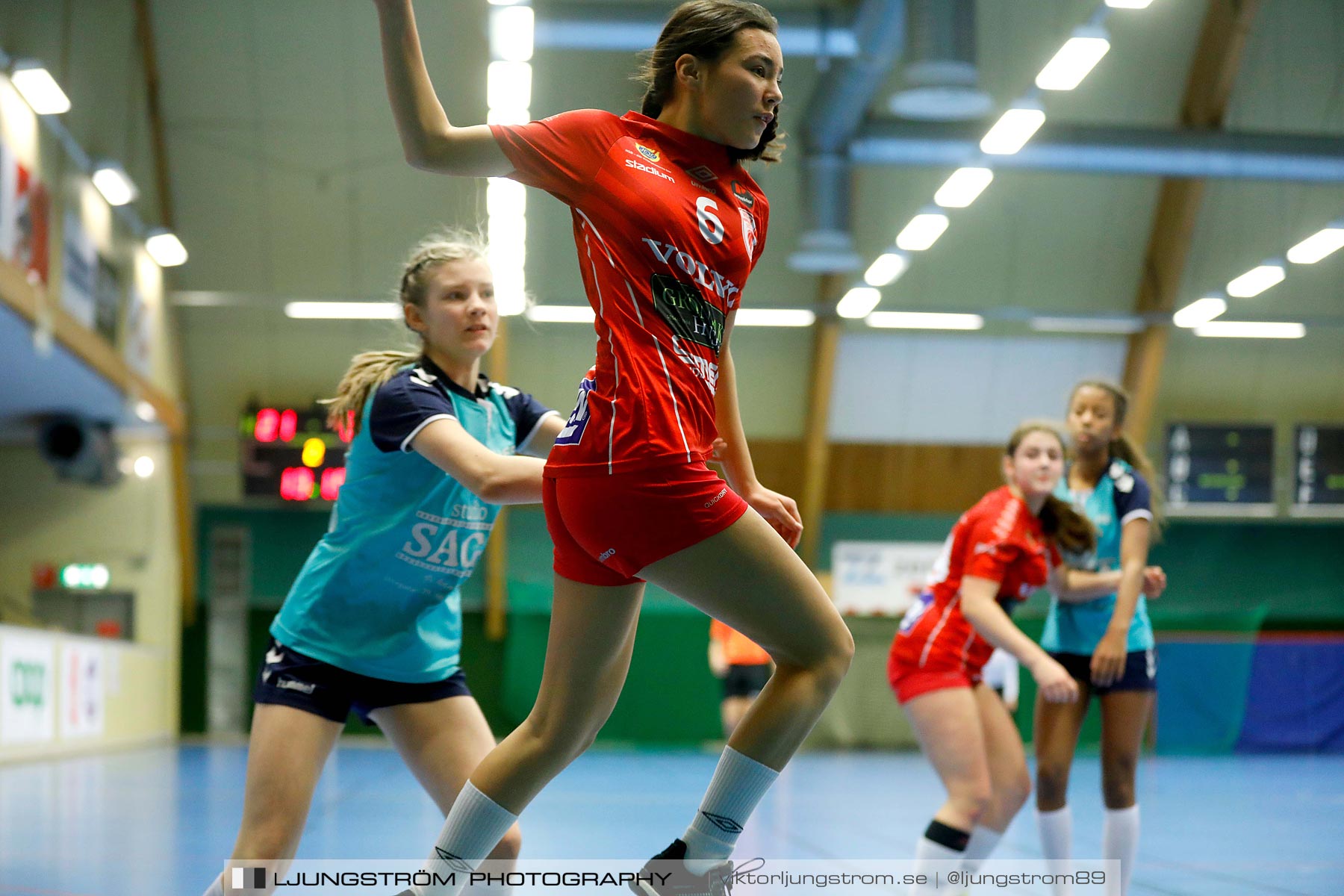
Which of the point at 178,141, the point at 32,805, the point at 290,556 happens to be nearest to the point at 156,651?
the point at 290,556

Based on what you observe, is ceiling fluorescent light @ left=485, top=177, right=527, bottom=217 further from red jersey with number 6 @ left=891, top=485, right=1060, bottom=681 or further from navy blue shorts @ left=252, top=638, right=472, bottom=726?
navy blue shorts @ left=252, top=638, right=472, bottom=726

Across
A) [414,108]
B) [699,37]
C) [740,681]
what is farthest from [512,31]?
[414,108]

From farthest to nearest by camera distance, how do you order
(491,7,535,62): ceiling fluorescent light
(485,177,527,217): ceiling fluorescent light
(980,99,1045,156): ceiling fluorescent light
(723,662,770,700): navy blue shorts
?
(485,177,527,217): ceiling fluorescent light, (980,99,1045,156): ceiling fluorescent light, (723,662,770,700): navy blue shorts, (491,7,535,62): ceiling fluorescent light

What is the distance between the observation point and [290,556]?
663 inches

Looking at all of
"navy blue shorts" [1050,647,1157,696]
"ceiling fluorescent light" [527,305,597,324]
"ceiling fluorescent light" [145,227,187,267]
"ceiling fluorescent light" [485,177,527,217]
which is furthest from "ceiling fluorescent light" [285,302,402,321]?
"navy blue shorts" [1050,647,1157,696]

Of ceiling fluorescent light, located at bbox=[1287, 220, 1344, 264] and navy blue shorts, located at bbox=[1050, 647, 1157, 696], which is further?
ceiling fluorescent light, located at bbox=[1287, 220, 1344, 264]

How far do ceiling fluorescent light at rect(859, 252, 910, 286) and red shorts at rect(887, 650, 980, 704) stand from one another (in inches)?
466

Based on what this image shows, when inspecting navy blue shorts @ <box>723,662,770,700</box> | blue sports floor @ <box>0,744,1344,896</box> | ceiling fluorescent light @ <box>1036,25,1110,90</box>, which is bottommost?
blue sports floor @ <box>0,744,1344,896</box>

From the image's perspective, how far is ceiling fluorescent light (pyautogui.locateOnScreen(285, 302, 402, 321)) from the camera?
15.5 metres

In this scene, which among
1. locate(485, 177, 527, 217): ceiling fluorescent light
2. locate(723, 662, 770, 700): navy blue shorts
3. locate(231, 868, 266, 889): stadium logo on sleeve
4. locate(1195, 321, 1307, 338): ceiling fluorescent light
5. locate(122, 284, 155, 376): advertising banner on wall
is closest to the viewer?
locate(231, 868, 266, 889): stadium logo on sleeve

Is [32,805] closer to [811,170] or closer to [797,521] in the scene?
[797,521]

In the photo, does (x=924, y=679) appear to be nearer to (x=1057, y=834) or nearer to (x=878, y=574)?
(x=1057, y=834)

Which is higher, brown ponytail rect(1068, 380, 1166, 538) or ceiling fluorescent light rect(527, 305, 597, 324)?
ceiling fluorescent light rect(527, 305, 597, 324)

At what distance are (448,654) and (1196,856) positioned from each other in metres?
4.11
